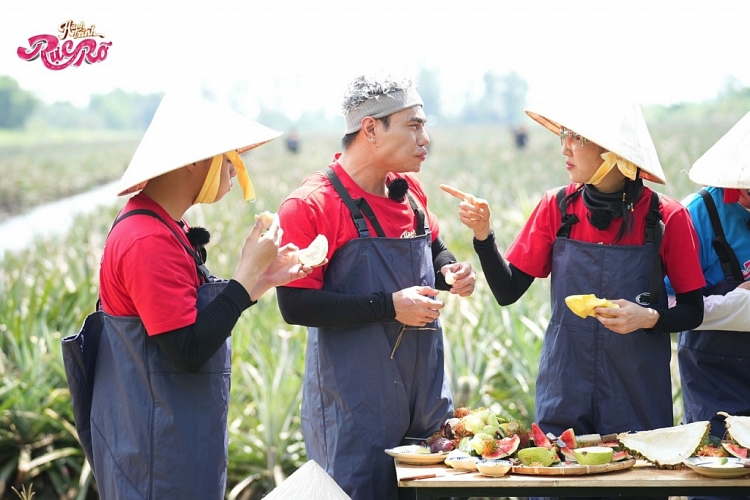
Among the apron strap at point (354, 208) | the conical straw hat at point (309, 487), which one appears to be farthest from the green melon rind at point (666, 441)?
the apron strap at point (354, 208)

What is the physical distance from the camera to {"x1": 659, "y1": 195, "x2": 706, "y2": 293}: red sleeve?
11.4 feet

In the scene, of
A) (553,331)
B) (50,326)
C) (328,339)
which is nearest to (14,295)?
(50,326)

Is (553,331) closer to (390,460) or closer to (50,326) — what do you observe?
(390,460)

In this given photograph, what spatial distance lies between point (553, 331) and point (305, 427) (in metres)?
1.11

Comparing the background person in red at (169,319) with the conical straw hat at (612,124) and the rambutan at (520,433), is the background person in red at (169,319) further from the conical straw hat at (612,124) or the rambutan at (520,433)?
the conical straw hat at (612,124)

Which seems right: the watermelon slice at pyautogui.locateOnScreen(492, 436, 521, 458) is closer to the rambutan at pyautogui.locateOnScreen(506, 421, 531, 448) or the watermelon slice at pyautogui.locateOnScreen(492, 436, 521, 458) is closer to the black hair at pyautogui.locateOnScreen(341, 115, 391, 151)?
the rambutan at pyautogui.locateOnScreen(506, 421, 531, 448)

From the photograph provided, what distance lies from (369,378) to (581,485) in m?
0.87

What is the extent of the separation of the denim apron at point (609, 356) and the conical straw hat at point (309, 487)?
42.8 inches

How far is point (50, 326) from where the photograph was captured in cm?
632

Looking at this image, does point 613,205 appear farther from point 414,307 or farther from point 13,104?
point 13,104

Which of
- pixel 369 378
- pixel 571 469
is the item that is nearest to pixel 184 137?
pixel 369 378

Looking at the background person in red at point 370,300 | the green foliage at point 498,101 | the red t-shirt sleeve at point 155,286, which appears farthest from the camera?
the green foliage at point 498,101

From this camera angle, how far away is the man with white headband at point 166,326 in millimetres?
2744

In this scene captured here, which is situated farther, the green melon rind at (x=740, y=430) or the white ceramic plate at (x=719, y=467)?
the green melon rind at (x=740, y=430)
